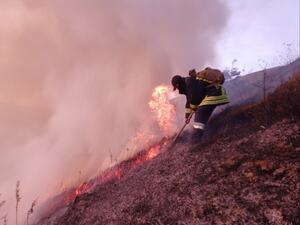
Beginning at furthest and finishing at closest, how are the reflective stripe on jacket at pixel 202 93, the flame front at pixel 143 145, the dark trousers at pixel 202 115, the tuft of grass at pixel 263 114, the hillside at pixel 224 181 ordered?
the flame front at pixel 143 145
the reflective stripe on jacket at pixel 202 93
the dark trousers at pixel 202 115
the tuft of grass at pixel 263 114
the hillside at pixel 224 181

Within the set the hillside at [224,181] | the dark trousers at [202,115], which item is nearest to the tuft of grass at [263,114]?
the hillside at [224,181]

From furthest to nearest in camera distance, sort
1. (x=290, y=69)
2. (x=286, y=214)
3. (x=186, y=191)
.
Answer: (x=290, y=69), (x=186, y=191), (x=286, y=214)

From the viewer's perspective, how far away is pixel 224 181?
580 cm

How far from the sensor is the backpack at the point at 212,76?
890 cm

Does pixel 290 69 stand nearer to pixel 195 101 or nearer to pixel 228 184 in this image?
pixel 195 101

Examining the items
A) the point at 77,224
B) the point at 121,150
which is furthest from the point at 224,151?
the point at 121,150

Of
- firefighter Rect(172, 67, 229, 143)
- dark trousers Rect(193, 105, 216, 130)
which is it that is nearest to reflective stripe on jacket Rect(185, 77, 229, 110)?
firefighter Rect(172, 67, 229, 143)

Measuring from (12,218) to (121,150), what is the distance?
6.06 metres

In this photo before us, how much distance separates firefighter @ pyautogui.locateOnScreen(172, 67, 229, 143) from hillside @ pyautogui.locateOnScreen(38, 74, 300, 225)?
0.45 meters

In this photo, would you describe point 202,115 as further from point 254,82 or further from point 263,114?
point 254,82

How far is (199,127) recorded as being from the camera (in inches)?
336

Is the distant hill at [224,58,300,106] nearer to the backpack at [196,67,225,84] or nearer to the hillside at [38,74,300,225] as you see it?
the backpack at [196,67,225,84]

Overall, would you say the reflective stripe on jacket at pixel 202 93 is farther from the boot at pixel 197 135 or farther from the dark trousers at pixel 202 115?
the boot at pixel 197 135

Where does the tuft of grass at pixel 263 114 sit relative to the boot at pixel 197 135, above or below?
above
